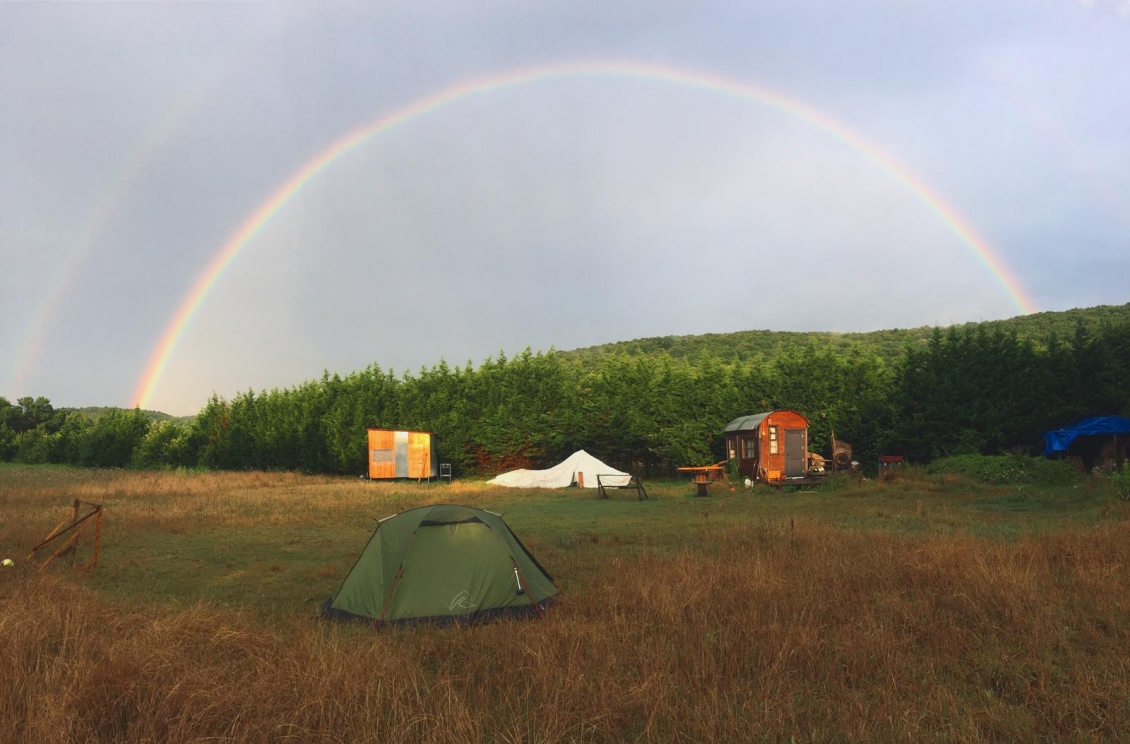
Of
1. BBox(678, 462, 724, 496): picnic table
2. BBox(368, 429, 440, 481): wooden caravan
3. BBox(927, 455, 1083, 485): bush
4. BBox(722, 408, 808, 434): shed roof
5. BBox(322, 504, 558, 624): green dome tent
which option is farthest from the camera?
BBox(368, 429, 440, 481): wooden caravan

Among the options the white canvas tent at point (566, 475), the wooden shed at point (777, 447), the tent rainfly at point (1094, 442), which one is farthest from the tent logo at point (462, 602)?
the tent rainfly at point (1094, 442)

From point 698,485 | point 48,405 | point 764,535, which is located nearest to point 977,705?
point 764,535

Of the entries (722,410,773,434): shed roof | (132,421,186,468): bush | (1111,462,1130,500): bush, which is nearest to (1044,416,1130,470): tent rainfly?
(1111,462,1130,500): bush

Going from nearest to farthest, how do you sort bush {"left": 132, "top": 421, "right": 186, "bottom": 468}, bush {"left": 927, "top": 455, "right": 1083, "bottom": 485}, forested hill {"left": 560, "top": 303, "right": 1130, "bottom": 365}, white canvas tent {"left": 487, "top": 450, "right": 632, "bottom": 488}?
bush {"left": 927, "top": 455, "right": 1083, "bottom": 485}
white canvas tent {"left": 487, "top": 450, "right": 632, "bottom": 488}
forested hill {"left": 560, "top": 303, "right": 1130, "bottom": 365}
bush {"left": 132, "top": 421, "right": 186, "bottom": 468}

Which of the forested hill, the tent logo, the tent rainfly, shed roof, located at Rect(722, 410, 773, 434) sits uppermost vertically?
the forested hill

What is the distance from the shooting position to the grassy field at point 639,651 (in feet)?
14.0

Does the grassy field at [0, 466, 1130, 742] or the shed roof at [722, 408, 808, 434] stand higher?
the shed roof at [722, 408, 808, 434]

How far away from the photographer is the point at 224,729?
4148 millimetres

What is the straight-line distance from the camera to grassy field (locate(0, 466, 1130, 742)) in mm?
4262

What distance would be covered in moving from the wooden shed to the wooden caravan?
47.8ft

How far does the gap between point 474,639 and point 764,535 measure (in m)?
6.34

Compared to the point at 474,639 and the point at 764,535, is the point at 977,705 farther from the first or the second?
the point at 764,535

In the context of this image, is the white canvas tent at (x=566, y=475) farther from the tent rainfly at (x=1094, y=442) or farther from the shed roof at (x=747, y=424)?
the tent rainfly at (x=1094, y=442)

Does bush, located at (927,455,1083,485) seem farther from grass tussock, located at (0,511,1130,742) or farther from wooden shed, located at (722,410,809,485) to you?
grass tussock, located at (0,511,1130,742)
